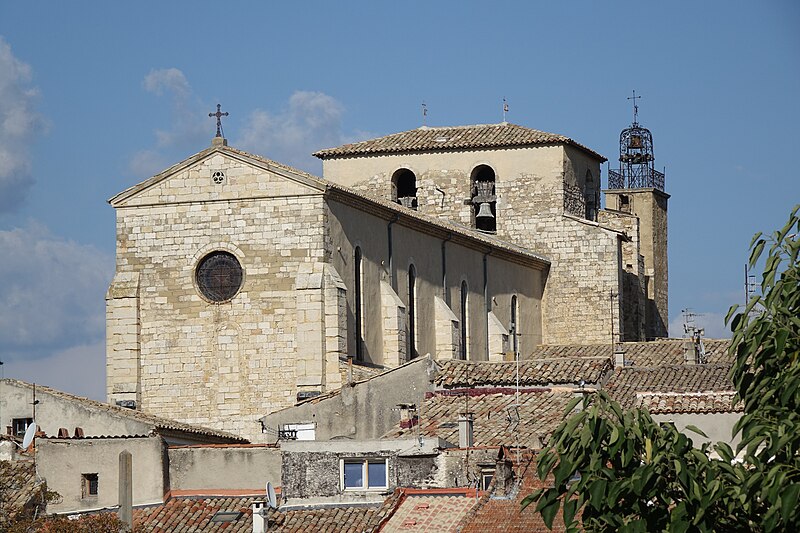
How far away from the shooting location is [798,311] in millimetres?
16844

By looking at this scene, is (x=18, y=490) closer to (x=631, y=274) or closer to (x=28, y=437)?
(x=28, y=437)

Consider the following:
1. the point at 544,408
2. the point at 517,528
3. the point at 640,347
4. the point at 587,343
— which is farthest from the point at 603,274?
the point at 517,528

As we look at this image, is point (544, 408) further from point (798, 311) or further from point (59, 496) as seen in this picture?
point (798, 311)

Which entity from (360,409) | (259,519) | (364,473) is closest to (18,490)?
(259,519)

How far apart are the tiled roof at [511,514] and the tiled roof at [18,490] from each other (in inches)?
294

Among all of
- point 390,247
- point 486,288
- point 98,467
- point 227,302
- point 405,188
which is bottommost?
point 98,467

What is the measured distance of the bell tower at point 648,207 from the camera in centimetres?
6338

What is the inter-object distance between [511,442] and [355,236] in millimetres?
12460

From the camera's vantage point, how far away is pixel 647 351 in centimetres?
4869

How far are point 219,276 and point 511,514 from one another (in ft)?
55.6

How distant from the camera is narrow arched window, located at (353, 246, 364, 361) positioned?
41.8 metres

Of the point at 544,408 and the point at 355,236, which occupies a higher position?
the point at 355,236

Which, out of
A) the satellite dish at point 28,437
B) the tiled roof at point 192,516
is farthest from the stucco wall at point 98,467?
the satellite dish at point 28,437

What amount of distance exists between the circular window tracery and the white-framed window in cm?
1245
